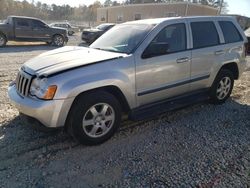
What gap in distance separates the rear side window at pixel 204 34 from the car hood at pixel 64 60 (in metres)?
1.70

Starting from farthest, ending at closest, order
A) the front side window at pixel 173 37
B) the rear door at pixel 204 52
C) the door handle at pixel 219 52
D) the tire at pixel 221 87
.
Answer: the tire at pixel 221 87 → the door handle at pixel 219 52 → the rear door at pixel 204 52 → the front side window at pixel 173 37

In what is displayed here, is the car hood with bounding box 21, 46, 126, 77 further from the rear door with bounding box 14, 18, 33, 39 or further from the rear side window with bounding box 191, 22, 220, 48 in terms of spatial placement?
the rear door with bounding box 14, 18, 33, 39

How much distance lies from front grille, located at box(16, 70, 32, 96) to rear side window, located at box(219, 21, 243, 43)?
3990 millimetres

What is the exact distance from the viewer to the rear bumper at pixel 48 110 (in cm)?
345

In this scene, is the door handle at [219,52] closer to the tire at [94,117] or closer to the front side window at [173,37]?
the front side window at [173,37]

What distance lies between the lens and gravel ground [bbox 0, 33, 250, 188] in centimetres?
320

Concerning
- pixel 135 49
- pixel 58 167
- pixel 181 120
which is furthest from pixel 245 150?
pixel 58 167

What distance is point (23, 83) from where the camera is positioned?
384 centimetres

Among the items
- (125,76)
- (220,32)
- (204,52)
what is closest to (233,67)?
(220,32)

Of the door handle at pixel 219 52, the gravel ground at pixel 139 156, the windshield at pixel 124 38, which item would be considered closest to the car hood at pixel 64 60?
the windshield at pixel 124 38

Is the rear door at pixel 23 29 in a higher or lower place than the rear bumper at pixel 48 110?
higher

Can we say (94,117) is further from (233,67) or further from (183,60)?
(233,67)

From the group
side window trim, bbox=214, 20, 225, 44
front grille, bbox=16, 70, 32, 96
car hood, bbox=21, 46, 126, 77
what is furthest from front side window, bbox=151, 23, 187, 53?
front grille, bbox=16, 70, 32, 96

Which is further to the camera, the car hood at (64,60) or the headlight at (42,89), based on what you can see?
the car hood at (64,60)
